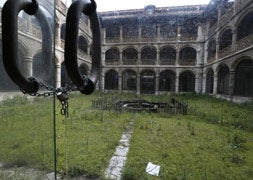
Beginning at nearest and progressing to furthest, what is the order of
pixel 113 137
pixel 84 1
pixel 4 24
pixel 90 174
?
pixel 4 24 → pixel 84 1 → pixel 90 174 → pixel 113 137

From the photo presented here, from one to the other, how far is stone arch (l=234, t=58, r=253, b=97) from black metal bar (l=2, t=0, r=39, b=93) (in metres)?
18.3

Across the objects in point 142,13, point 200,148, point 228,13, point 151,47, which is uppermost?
point 142,13

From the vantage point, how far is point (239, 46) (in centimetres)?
1461

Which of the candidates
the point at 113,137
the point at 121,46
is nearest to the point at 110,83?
the point at 121,46

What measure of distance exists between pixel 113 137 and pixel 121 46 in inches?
853

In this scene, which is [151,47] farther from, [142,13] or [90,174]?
[90,174]

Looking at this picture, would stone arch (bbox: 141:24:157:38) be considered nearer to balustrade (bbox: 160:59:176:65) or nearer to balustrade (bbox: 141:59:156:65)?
balustrade (bbox: 141:59:156:65)

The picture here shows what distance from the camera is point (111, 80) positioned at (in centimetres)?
2786

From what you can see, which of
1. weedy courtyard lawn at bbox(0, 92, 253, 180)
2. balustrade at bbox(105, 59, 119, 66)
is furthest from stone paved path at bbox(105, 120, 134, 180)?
balustrade at bbox(105, 59, 119, 66)

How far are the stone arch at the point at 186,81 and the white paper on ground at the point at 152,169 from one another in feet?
77.9

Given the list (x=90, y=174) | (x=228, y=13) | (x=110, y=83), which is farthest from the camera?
Result: (x=110, y=83)

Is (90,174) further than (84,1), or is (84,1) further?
(90,174)

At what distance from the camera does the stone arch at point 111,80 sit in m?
27.3

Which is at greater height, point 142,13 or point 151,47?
point 142,13
